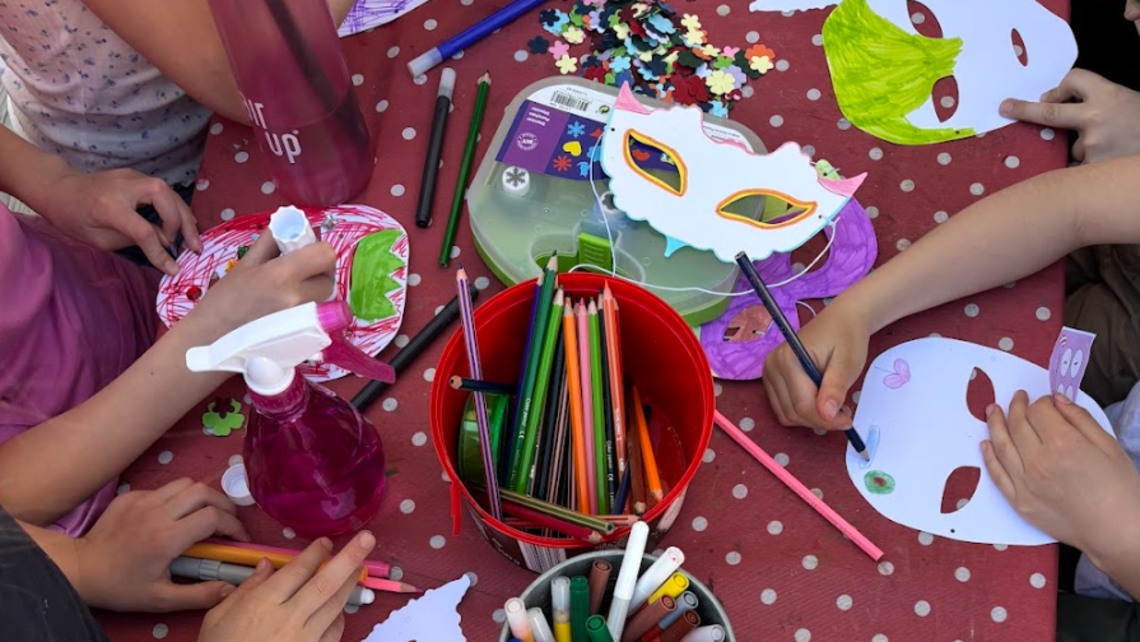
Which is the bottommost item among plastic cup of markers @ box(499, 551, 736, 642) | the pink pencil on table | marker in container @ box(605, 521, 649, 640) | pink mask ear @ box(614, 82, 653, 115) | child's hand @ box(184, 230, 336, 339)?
the pink pencil on table

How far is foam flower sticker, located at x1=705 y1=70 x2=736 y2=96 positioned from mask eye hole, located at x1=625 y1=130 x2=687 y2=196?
0.09 meters

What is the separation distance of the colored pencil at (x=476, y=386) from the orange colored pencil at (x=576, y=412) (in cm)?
4

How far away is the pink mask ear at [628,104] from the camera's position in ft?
2.25

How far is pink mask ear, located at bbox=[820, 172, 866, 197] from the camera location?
2.11 ft

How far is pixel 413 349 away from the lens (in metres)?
0.65

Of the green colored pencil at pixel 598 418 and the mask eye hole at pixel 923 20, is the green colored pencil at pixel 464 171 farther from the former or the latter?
the mask eye hole at pixel 923 20

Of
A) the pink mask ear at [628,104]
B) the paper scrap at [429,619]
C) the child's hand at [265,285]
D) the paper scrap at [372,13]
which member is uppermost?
the paper scrap at [372,13]

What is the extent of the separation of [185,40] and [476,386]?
39cm

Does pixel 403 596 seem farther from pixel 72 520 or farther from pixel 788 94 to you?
pixel 788 94

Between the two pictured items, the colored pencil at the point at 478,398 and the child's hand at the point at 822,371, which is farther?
the child's hand at the point at 822,371

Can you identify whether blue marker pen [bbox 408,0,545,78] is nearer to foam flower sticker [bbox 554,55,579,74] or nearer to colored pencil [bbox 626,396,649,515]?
foam flower sticker [bbox 554,55,579,74]

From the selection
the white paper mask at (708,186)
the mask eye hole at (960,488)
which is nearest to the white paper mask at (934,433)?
the mask eye hole at (960,488)

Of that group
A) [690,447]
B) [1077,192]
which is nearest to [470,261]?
[690,447]

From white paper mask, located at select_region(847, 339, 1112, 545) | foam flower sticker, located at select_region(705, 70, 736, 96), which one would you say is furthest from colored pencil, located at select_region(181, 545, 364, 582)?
foam flower sticker, located at select_region(705, 70, 736, 96)
